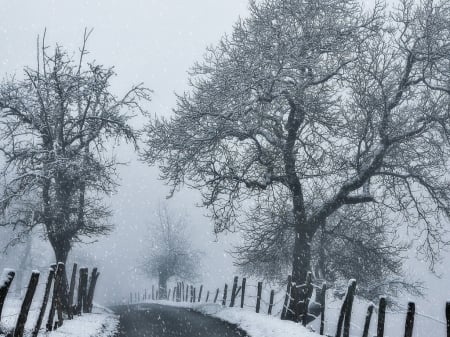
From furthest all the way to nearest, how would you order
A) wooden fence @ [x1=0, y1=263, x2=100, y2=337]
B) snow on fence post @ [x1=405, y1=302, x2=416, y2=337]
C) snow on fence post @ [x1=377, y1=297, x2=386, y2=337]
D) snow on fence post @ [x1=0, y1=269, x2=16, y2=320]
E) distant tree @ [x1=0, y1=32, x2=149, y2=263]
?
distant tree @ [x1=0, y1=32, x2=149, y2=263] < snow on fence post @ [x1=377, y1=297, x2=386, y2=337] < snow on fence post @ [x1=405, y1=302, x2=416, y2=337] < wooden fence @ [x1=0, y1=263, x2=100, y2=337] < snow on fence post @ [x1=0, y1=269, x2=16, y2=320]

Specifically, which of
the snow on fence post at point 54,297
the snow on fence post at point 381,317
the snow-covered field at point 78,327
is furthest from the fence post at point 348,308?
the snow on fence post at point 54,297

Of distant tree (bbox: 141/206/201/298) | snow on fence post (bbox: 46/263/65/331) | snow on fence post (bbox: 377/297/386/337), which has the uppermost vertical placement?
snow on fence post (bbox: 377/297/386/337)

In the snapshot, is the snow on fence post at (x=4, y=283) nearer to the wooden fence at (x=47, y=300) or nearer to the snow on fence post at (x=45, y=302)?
the wooden fence at (x=47, y=300)

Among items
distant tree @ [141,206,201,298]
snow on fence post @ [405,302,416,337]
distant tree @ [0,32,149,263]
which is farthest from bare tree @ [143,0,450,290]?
distant tree @ [141,206,201,298]

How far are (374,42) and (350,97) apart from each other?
2.33m

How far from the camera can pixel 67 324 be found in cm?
1031

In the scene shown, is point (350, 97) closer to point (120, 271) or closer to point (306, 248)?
point (306, 248)

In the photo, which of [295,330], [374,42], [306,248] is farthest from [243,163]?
[295,330]

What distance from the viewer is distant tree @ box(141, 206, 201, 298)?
45.1m

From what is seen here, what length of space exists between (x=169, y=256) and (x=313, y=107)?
1361 inches

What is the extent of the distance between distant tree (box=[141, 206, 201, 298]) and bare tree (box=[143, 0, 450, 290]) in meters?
31.1

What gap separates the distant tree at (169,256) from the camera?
148 feet

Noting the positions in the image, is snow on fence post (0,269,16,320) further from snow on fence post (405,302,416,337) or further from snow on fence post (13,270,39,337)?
snow on fence post (405,302,416,337)

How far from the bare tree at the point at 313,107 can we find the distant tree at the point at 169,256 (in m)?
31.1
